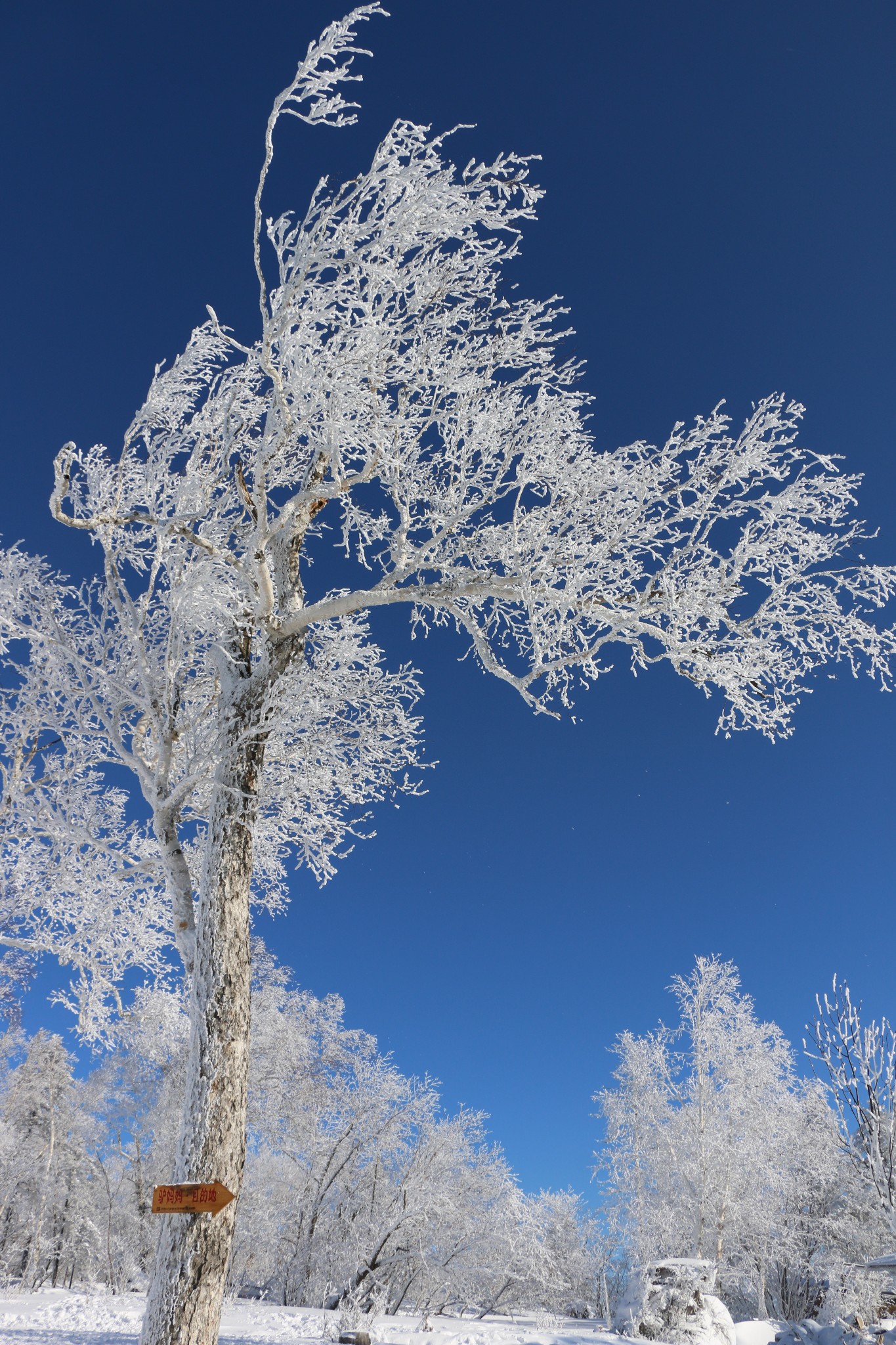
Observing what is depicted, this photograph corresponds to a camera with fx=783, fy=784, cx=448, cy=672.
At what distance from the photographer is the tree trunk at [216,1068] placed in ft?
15.1

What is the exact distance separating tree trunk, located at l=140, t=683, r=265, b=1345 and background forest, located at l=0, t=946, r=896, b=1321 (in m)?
11.9

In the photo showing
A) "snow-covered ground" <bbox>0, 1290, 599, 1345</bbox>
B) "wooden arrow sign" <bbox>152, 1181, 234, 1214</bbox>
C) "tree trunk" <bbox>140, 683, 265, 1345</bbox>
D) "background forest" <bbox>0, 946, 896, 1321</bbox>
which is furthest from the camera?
"background forest" <bbox>0, 946, 896, 1321</bbox>

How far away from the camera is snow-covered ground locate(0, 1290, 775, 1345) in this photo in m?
9.09

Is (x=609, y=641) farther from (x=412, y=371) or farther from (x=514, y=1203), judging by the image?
(x=514, y=1203)

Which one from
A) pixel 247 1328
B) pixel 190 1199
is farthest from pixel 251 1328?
pixel 190 1199

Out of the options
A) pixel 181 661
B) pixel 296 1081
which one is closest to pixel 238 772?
pixel 181 661

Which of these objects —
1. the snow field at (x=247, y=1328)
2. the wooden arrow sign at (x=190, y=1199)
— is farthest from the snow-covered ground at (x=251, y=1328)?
the wooden arrow sign at (x=190, y=1199)

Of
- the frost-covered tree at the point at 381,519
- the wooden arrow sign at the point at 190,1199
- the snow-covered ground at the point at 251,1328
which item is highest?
the frost-covered tree at the point at 381,519

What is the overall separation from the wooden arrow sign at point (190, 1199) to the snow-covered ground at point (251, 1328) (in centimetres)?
526

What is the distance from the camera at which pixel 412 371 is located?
6.58 metres

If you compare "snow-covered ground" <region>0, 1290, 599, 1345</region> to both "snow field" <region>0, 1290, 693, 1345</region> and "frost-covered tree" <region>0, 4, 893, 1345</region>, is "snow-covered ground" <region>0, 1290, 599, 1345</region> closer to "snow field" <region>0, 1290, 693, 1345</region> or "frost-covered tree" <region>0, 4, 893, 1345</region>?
"snow field" <region>0, 1290, 693, 1345</region>

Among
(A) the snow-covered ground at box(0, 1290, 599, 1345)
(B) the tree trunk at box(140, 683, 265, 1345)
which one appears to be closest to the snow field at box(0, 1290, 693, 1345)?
(A) the snow-covered ground at box(0, 1290, 599, 1345)

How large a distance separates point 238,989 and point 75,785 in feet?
21.2

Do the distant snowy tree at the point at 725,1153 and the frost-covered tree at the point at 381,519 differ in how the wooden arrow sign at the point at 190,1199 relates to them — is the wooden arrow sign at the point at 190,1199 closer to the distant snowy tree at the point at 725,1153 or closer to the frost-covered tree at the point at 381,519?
the frost-covered tree at the point at 381,519
